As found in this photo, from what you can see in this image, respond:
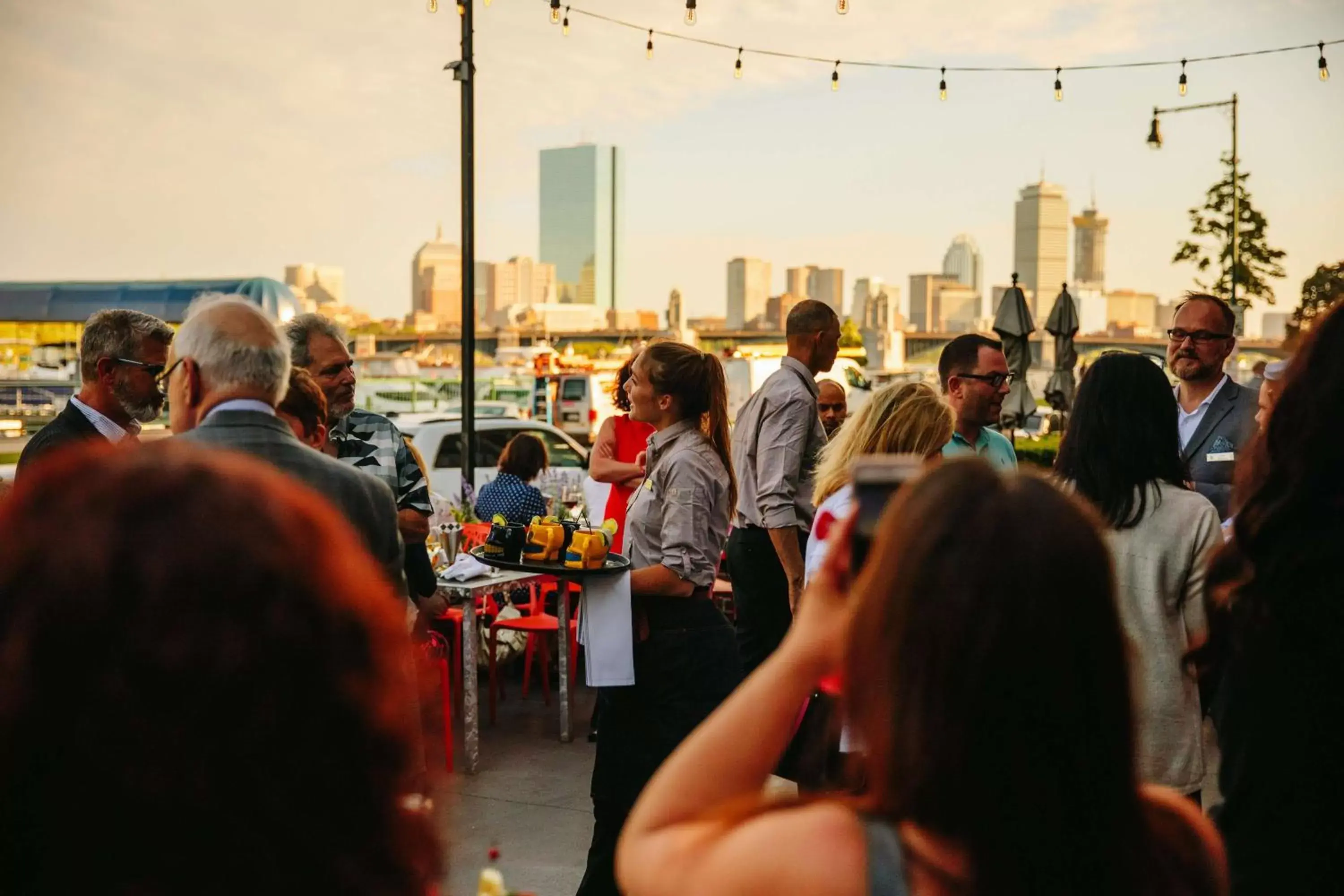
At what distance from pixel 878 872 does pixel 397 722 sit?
521 mm

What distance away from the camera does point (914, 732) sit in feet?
3.68

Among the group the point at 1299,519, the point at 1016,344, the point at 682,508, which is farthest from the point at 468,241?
the point at 1016,344

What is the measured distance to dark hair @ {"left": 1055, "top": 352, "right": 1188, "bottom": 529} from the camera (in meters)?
3.01

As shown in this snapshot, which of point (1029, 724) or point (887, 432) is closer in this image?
point (1029, 724)

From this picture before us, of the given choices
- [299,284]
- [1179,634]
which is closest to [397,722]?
[1179,634]

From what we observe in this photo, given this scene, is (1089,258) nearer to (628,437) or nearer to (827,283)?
(827,283)

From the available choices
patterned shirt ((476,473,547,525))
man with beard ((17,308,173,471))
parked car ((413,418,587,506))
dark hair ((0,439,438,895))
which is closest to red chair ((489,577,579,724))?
patterned shirt ((476,473,547,525))

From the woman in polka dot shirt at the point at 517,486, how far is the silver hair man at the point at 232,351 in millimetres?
4234

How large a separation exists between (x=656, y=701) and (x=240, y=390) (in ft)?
6.45

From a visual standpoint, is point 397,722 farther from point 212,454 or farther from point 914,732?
point 914,732

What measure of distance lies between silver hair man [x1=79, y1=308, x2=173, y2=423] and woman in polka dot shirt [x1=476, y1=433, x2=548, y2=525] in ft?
9.35

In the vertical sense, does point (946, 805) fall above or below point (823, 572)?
below

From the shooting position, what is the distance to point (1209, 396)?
5211mm

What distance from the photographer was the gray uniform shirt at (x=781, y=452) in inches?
195
